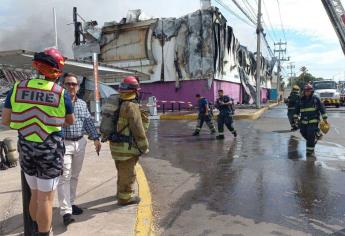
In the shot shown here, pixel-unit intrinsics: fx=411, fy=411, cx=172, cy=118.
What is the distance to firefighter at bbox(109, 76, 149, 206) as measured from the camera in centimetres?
530

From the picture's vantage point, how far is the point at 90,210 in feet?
17.1

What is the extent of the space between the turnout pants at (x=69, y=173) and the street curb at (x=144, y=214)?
0.81 m

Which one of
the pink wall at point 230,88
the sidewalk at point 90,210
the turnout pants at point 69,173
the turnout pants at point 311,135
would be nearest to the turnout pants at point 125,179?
the sidewalk at point 90,210

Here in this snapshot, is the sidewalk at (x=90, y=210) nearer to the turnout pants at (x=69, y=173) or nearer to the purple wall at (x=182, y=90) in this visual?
the turnout pants at (x=69, y=173)

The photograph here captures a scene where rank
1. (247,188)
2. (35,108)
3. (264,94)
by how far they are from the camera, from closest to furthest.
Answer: (35,108), (247,188), (264,94)

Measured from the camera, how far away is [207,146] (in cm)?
1173

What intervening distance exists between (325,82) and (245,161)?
2972 cm

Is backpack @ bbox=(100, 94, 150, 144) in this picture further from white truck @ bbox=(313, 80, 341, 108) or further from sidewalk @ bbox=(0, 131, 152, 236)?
white truck @ bbox=(313, 80, 341, 108)

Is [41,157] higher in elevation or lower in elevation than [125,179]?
higher

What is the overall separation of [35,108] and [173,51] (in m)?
26.3

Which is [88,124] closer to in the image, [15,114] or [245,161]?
[15,114]

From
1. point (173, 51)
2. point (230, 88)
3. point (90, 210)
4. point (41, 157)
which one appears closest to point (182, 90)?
point (173, 51)

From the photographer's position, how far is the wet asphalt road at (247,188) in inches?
193

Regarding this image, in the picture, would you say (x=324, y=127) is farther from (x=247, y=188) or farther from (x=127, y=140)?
(x=127, y=140)
